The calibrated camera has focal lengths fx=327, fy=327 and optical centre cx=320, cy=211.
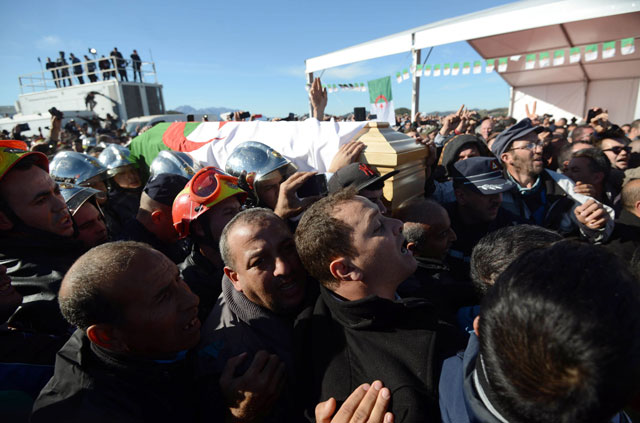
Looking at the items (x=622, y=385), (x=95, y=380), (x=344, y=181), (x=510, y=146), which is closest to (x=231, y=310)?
(x=95, y=380)

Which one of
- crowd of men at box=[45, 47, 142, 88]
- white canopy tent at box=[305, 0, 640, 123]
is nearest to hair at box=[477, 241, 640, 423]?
white canopy tent at box=[305, 0, 640, 123]

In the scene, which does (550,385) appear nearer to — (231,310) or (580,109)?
(231,310)

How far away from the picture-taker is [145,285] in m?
1.33

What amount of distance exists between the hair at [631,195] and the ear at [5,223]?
438cm

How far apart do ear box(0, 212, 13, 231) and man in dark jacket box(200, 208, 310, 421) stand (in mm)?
1263

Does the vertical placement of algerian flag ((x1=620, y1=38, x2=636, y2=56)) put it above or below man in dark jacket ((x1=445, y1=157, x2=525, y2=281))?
above

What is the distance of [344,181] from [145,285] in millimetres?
1341

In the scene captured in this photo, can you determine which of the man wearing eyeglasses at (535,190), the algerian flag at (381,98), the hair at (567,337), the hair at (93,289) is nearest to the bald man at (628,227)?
the man wearing eyeglasses at (535,190)

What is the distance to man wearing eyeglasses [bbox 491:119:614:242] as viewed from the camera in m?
2.83

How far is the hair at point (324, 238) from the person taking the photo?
4.70ft

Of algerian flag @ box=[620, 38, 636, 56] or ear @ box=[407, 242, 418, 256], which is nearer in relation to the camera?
ear @ box=[407, 242, 418, 256]

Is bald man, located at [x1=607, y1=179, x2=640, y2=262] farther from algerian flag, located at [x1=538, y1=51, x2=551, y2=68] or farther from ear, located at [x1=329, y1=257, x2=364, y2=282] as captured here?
algerian flag, located at [x1=538, y1=51, x2=551, y2=68]

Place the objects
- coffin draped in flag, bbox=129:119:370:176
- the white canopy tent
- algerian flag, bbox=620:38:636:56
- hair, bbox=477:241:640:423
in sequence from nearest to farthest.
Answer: hair, bbox=477:241:640:423, coffin draped in flag, bbox=129:119:370:176, the white canopy tent, algerian flag, bbox=620:38:636:56

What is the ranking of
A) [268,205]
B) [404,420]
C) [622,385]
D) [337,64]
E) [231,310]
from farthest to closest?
[337,64]
[268,205]
[231,310]
[404,420]
[622,385]
